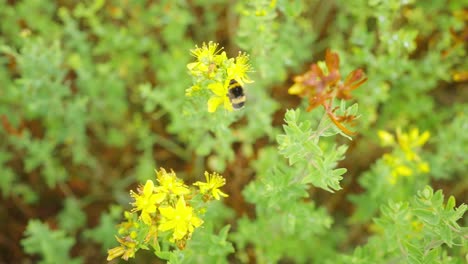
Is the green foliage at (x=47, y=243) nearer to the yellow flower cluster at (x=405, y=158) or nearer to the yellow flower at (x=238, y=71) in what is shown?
the yellow flower at (x=238, y=71)

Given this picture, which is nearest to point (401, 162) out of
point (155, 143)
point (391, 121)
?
point (391, 121)

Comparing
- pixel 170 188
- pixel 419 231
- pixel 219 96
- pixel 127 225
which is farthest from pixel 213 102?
pixel 419 231

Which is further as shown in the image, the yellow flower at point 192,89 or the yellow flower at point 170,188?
the yellow flower at point 192,89

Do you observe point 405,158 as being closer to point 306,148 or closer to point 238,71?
point 306,148

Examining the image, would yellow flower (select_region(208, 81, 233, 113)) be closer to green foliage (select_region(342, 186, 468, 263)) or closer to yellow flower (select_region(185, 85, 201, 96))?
yellow flower (select_region(185, 85, 201, 96))

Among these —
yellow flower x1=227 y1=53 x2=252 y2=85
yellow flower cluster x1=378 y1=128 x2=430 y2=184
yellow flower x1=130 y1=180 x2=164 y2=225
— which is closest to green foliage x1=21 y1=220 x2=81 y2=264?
yellow flower x1=130 y1=180 x2=164 y2=225

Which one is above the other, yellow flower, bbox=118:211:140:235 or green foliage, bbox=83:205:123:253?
green foliage, bbox=83:205:123:253

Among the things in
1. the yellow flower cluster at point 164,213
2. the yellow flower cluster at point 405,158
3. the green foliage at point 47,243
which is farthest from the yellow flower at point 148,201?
the yellow flower cluster at point 405,158

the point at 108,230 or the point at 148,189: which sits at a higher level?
the point at 108,230

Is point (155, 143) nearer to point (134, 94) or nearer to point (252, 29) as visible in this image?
point (134, 94)
